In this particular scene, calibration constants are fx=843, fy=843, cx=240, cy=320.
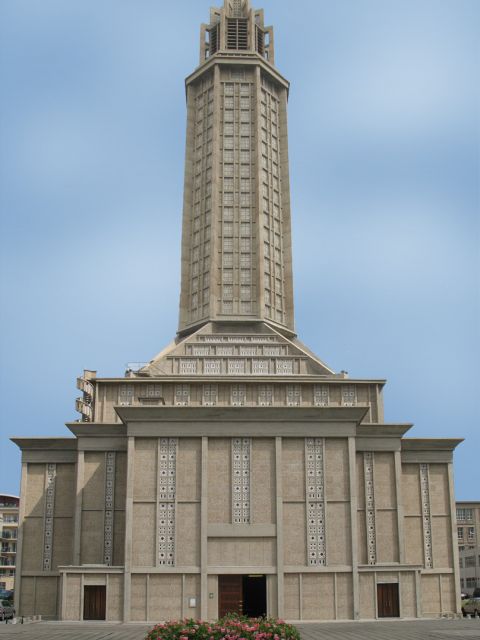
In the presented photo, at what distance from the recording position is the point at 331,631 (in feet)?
123

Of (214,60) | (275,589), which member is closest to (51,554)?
(275,589)

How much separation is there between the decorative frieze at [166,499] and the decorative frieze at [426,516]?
18.5 m

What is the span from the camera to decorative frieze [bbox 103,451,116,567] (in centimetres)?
4978

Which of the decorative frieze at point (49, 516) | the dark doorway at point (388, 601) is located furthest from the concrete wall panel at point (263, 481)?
the decorative frieze at point (49, 516)

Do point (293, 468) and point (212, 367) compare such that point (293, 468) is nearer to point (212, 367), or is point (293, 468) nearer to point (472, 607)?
point (212, 367)

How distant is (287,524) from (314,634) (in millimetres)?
9907

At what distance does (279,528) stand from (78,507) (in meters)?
13.1

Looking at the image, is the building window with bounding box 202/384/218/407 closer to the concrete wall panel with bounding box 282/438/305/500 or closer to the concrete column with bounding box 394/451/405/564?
the concrete wall panel with bounding box 282/438/305/500

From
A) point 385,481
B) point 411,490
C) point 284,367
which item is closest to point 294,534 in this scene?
point 385,481

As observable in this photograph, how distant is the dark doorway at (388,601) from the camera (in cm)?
4488

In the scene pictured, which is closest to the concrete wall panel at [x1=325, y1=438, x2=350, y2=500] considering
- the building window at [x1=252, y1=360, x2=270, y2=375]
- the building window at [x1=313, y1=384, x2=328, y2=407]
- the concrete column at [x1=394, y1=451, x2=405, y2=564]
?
the concrete column at [x1=394, y1=451, x2=405, y2=564]

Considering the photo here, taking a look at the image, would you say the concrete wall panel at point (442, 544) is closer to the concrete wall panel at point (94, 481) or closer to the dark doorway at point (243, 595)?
the dark doorway at point (243, 595)

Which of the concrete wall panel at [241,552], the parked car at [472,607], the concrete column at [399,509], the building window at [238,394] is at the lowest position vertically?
the parked car at [472,607]

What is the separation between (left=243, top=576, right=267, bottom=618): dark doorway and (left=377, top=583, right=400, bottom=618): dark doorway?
20.2ft
